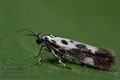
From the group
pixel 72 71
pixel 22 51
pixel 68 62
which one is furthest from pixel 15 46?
pixel 72 71

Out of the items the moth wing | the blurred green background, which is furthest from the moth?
the blurred green background

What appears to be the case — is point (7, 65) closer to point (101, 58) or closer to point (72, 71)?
point (72, 71)

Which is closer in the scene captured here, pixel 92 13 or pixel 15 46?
pixel 15 46

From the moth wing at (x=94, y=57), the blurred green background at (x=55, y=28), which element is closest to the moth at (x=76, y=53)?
the moth wing at (x=94, y=57)

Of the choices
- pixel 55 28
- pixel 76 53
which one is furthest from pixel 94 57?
pixel 55 28

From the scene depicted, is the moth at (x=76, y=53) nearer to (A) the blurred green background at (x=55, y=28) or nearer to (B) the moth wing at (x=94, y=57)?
(B) the moth wing at (x=94, y=57)

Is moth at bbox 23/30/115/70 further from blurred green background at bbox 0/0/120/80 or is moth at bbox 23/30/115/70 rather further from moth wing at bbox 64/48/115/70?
blurred green background at bbox 0/0/120/80

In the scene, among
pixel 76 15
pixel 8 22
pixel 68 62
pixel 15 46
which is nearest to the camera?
pixel 68 62
